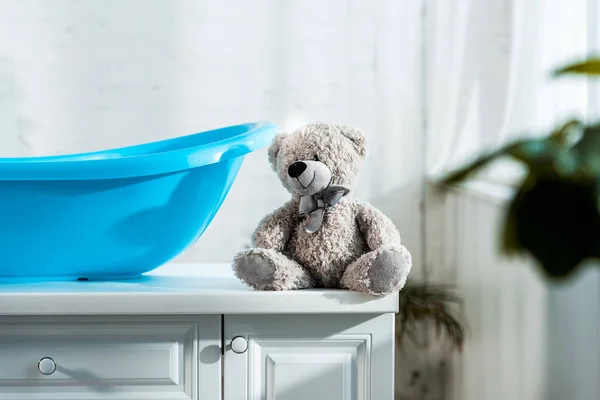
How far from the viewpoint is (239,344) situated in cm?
123

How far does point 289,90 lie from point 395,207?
471 mm

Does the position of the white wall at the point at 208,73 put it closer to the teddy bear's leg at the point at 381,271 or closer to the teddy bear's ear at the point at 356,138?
the teddy bear's ear at the point at 356,138

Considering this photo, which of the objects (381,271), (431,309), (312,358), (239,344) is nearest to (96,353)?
(239,344)

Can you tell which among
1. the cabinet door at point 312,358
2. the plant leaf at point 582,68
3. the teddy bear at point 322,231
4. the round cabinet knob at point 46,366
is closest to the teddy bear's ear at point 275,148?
the teddy bear at point 322,231

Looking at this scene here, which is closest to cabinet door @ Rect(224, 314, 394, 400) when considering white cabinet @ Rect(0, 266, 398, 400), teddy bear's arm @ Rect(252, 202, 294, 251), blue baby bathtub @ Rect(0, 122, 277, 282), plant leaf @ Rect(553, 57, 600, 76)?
white cabinet @ Rect(0, 266, 398, 400)

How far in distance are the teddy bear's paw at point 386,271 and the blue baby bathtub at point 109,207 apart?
0.91 ft

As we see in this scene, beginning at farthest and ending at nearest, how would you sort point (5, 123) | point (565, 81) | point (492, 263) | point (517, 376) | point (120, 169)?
point (5, 123)
point (492, 263)
point (517, 376)
point (565, 81)
point (120, 169)

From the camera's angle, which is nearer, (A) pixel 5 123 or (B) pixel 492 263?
(B) pixel 492 263

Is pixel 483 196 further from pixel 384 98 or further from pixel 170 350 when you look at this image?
pixel 170 350

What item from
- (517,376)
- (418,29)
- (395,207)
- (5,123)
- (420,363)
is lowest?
(420,363)

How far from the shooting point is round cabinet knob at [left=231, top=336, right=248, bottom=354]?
1.23 m

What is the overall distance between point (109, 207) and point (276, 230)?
0.27 meters

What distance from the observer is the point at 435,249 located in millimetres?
2404

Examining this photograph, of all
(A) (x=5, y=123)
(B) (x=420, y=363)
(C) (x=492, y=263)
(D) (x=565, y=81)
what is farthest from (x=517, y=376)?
(A) (x=5, y=123)
